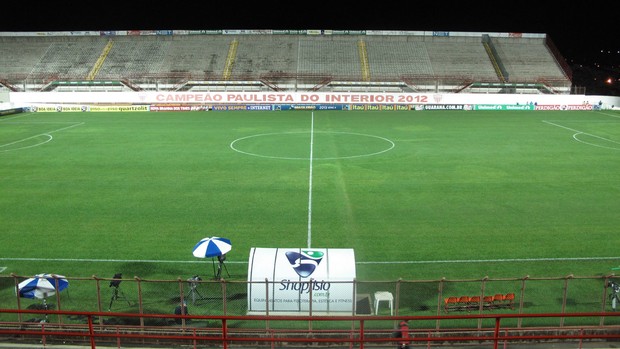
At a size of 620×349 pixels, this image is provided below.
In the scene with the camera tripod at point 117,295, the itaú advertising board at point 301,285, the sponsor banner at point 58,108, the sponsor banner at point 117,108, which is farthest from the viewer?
the sponsor banner at point 117,108

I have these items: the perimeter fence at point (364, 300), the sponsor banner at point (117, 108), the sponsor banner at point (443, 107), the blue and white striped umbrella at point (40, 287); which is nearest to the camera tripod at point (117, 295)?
the perimeter fence at point (364, 300)

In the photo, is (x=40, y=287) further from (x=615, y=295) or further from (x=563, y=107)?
(x=563, y=107)

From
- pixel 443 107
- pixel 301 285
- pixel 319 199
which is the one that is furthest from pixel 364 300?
pixel 443 107

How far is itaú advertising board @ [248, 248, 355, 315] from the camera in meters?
11.0

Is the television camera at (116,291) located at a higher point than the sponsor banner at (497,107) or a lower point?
lower

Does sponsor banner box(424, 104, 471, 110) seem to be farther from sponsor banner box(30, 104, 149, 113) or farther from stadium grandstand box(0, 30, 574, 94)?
sponsor banner box(30, 104, 149, 113)

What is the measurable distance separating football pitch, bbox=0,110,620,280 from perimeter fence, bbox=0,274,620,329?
0.80 meters

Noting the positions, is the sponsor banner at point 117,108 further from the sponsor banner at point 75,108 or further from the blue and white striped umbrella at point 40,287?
the blue and white striped umbrella at point 40,287

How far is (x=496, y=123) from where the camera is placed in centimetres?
4269

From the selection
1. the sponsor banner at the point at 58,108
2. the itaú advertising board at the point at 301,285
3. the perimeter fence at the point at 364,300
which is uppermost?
the sponsor banner at the point at 58,108

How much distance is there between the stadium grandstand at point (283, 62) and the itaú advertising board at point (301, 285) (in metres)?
51.5

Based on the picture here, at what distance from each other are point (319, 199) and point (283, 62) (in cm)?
4877

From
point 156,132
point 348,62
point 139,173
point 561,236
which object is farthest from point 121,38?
point 561,236

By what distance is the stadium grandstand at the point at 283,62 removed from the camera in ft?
202
